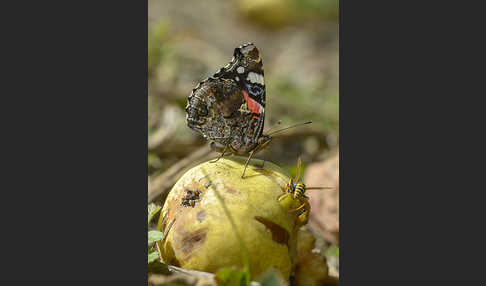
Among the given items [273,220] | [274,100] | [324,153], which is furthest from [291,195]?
[274,100]

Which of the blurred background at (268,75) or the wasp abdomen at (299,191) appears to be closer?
the wasp abdomen at (299,191)

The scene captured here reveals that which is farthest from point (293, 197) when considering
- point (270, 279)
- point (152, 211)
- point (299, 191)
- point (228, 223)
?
point (152, 211)

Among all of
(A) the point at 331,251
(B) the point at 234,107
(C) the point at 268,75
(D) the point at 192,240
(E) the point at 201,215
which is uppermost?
(C) the point at 268,75

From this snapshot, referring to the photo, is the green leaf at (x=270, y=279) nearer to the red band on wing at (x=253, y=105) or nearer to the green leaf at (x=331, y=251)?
the red band on wing at (x=253, y=105)

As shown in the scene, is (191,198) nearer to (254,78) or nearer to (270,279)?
(270,279)

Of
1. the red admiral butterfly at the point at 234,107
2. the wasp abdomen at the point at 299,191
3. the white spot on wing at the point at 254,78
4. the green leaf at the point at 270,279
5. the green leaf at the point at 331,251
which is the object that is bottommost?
the green leaf at the point at 331,251

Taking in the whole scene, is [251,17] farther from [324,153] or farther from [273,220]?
[273,220]

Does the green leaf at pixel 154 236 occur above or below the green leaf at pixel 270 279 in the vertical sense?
above

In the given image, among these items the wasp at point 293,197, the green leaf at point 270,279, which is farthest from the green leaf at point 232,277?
the wasp at point 293,197
